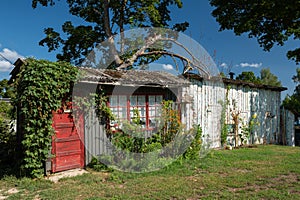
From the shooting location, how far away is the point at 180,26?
15719 millimetres

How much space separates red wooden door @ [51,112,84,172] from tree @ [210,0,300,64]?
1053 centimetres

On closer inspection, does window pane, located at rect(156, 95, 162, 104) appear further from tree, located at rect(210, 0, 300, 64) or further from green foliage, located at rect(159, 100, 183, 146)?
tree, located at rect(210, 0, 300, 64)

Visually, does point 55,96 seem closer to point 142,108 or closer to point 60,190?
point 60,190

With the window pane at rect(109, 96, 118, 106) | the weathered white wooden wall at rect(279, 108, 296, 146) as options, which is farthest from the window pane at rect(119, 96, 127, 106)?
the weathered white wooden wall at rect(279, 108, 296, 146)

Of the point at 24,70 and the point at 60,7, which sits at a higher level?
the point at 60,7

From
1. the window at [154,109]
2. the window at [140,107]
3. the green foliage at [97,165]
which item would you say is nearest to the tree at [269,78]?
the window at [154,109]

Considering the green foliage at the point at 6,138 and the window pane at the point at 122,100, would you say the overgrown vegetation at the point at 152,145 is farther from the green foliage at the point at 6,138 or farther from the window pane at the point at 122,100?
the green foliage at the point at 6,138

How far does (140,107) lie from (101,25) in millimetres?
10238

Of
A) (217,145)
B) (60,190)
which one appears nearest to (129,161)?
(60,190)

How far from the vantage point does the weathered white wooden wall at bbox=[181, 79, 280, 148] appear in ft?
27.9

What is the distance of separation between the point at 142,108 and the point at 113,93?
1.19 m

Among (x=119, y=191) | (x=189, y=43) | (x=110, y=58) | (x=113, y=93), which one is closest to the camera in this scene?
(x=119, y=191)

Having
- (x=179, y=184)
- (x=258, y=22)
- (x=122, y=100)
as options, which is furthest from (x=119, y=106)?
(x=258, y=22)

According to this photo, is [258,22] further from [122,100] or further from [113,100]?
[113,100]
